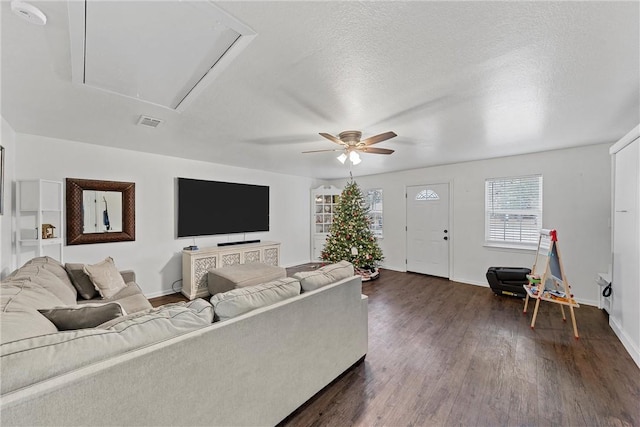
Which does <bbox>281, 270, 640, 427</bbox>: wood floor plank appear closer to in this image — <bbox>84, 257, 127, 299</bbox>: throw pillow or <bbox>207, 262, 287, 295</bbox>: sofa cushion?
<bbox>207, 262, 287, 295</bbox>: sofa cushion

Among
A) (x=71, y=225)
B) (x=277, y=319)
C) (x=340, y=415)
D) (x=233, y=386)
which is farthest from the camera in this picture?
(x=71, y=225)

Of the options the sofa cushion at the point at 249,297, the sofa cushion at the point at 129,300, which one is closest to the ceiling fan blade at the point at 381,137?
the sofa cushion at the point at 249,297

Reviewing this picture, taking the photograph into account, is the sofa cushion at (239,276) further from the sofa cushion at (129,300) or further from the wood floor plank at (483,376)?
the wood floor plank at (483,376)

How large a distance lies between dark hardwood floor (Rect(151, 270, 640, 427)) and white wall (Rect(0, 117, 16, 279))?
3.28m

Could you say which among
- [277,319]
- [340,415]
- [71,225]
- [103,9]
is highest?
[103,9]

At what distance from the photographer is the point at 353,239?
5.24 metres

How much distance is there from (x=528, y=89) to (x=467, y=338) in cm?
241

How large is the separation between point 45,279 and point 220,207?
3.00 meters

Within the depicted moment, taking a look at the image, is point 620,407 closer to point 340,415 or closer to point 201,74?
point 340,415

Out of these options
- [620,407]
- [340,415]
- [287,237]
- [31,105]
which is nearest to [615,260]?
[620,407]

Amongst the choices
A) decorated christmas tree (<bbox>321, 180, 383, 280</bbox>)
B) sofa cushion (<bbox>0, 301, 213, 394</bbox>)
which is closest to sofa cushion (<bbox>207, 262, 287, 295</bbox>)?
decorated christmas tree (<bbox>321, 180, 383, 280</bbox>)

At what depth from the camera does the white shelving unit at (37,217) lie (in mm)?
2893

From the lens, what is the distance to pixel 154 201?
162 inches

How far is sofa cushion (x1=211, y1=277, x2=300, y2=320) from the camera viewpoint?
4.76ft
